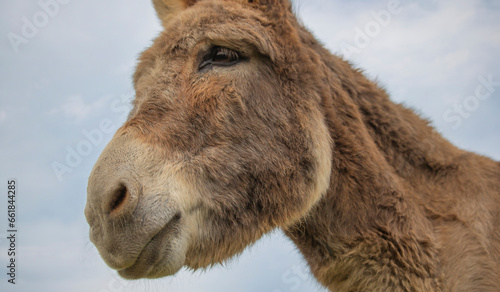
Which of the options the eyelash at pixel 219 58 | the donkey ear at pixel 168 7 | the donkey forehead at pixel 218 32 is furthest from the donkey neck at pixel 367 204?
the donkey ear at pixel 168 7

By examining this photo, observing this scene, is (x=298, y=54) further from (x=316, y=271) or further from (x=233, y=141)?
(x=316, y=271)

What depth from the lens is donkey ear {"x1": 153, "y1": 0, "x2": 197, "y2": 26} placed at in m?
Answer: 3.67

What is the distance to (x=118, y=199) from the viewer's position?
234 centimetres

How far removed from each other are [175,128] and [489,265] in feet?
8.54

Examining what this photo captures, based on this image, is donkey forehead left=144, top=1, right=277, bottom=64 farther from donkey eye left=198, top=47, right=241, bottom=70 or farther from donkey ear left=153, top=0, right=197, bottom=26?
donkey ear left=153, top=0, right=197, bottom=26

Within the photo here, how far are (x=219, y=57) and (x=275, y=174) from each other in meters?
0.96

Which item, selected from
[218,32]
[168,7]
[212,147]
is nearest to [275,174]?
[212,147]

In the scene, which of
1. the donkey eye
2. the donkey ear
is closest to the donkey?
the donkey eye

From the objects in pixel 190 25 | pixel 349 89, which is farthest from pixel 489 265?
pixel 190 25

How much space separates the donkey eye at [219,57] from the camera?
294 centimetres

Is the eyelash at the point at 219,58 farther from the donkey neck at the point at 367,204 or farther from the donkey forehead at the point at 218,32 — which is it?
the donkey neck at the point at 367,204

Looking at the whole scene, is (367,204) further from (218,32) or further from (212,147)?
(218,32)

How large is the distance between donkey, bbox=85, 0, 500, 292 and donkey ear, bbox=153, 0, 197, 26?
0.29 metres

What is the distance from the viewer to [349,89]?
3.49 metres
